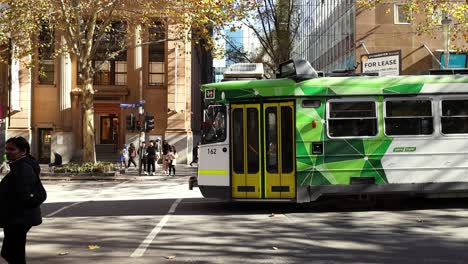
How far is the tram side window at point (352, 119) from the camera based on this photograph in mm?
11172

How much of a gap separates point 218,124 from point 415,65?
30994 mm

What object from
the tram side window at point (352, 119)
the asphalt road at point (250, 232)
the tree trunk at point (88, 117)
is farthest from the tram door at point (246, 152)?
the tree trunk at point (88, 117)

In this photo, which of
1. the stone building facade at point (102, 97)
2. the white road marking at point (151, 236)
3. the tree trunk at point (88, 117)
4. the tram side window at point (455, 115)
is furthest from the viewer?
the stone building facade at point (102, 97)

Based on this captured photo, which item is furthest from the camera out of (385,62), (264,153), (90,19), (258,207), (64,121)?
(64,121)

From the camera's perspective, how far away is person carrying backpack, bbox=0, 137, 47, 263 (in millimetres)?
4859

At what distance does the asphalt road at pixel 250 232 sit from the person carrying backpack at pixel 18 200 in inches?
77.8

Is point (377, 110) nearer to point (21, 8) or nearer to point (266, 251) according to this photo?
point (266, 251)

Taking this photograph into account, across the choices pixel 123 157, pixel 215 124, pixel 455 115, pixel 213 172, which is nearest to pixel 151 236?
pixel 213 172

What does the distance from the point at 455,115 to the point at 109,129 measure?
3075 cm

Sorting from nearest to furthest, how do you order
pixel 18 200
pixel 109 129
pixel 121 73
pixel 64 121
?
1. pixel 18 200
2. pixel 64 121
3. pixel 121 73
4. pixel 109 129

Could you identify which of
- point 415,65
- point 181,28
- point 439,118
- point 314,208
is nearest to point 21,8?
point 181,28

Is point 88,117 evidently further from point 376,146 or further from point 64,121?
point 376,146

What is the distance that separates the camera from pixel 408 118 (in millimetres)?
11281

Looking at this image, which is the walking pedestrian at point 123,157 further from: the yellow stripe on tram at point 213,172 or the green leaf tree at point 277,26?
the yellow stripe on tram at point 213,172
